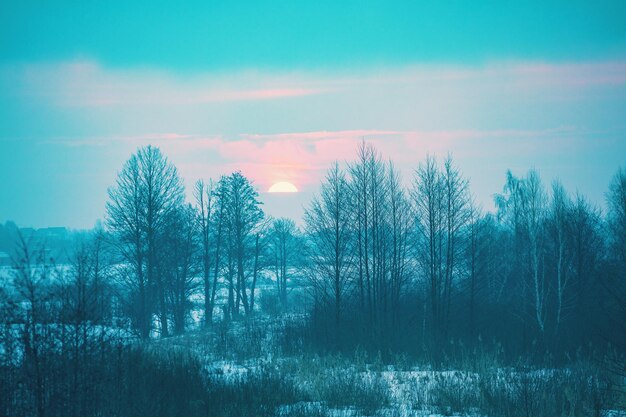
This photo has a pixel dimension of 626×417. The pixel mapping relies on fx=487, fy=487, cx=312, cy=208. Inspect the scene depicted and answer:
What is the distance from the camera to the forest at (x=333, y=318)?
8.47 m

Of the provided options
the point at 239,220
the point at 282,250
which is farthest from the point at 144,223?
the point at 282,250

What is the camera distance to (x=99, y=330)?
32.4 feet

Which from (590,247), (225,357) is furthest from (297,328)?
(590,247)

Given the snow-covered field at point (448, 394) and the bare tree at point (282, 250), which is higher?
the bare tree at point (282, 250)

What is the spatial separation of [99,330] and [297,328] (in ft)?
53.0

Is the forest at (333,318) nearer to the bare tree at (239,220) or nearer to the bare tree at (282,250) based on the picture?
the bare tree at (239,220)

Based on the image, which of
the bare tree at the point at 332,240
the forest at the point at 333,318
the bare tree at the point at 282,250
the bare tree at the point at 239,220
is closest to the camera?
the forest at the point at 333,318

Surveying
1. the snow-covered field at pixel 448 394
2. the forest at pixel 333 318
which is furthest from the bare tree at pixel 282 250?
the snow-covered field at pixel 448 394

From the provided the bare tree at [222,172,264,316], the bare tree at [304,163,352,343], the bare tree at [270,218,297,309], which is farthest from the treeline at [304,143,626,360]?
the bare tree at [270,218,297,309]

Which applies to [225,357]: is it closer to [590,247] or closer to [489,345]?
[489,345]

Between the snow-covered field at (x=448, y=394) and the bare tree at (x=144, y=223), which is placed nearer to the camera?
the snow-covered field at (x=448, y=394)

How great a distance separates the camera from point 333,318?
2473 cm

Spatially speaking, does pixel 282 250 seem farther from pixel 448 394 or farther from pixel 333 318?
pixel 448 394

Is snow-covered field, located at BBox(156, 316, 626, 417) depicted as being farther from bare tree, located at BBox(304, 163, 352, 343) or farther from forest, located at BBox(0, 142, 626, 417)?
bare tree, located at BBox(304, 163, 352, 343)
